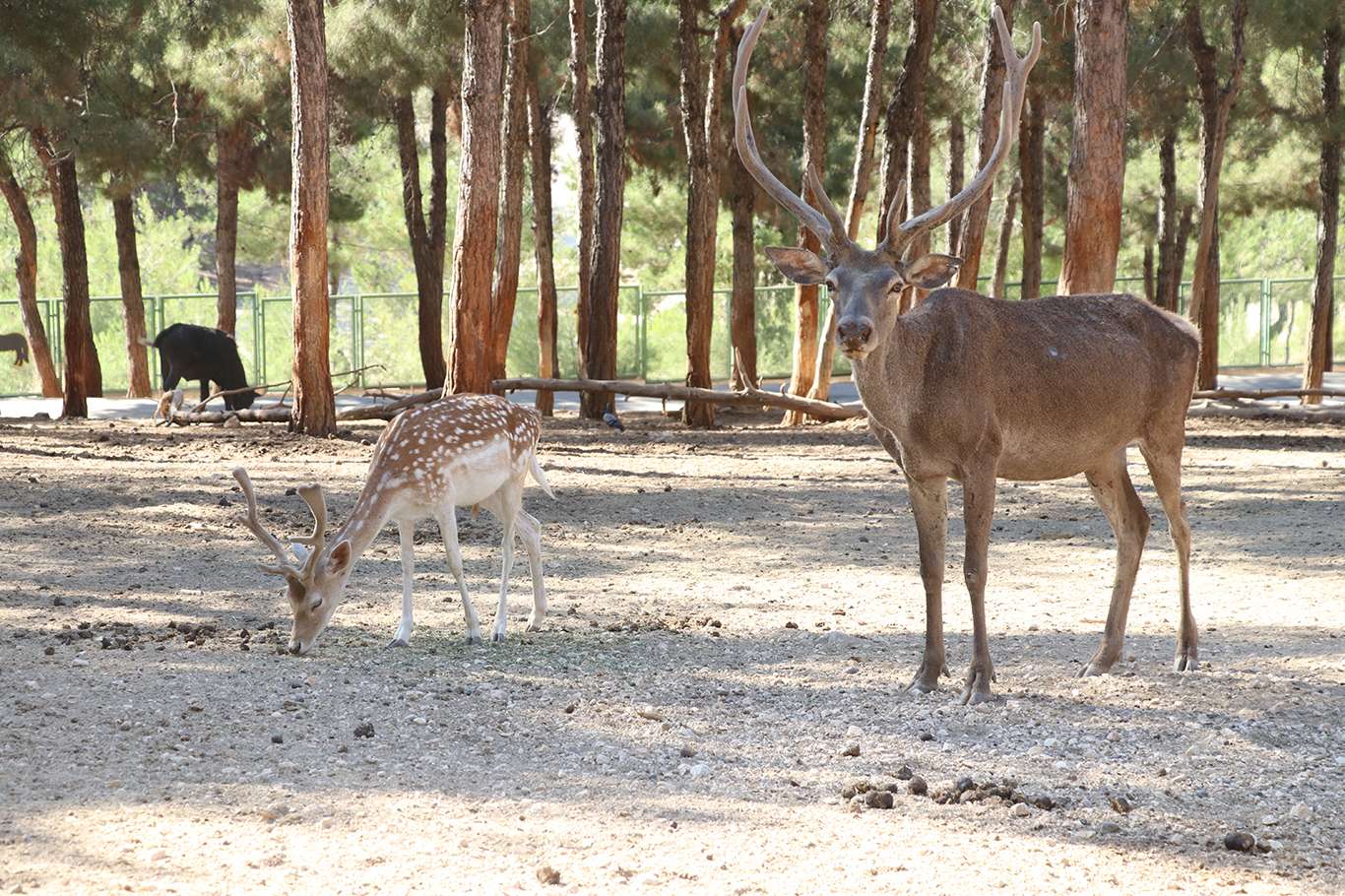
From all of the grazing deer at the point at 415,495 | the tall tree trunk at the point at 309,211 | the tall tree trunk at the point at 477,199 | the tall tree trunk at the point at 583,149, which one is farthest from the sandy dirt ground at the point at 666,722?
the tall tree trunk at the point at 583,149

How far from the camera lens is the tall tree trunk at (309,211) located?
16156mm

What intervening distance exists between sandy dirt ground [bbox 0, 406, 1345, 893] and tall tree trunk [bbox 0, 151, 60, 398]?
1451cm

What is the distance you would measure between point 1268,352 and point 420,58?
29.5m

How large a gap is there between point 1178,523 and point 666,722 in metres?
2.85

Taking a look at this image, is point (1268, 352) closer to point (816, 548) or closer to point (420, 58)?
point (420, 58)

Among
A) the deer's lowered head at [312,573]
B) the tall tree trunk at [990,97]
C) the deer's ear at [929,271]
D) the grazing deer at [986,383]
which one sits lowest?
the deer's lowered head at [312,573]

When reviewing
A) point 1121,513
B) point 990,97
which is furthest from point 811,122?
point 1121,513

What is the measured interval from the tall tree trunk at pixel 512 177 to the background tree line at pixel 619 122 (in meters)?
0.05

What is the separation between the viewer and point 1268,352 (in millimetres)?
42594

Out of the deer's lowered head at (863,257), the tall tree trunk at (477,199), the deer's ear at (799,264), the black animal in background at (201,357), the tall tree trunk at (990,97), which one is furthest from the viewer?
the black animal in background at (201,357)

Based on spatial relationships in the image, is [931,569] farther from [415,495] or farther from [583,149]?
[583,149]

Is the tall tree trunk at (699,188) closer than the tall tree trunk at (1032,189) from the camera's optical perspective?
Yes

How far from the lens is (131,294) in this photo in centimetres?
2844

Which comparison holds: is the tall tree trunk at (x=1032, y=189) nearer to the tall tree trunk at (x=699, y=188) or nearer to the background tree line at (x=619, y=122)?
the background tree line at (x=619, y=122)
